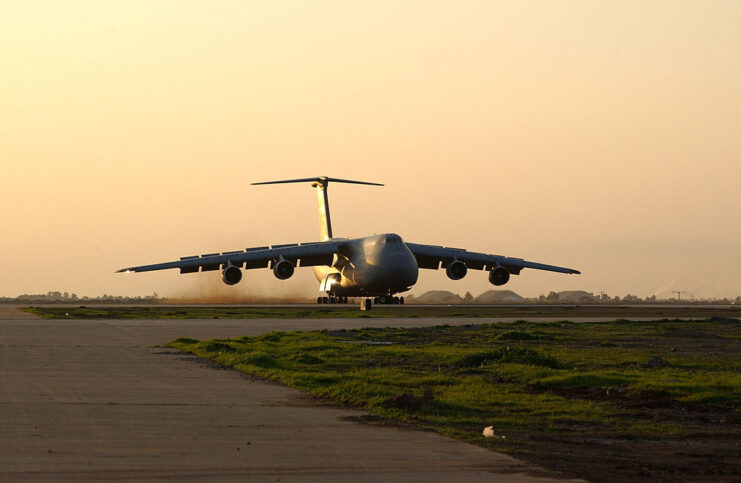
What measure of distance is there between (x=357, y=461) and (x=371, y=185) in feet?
237

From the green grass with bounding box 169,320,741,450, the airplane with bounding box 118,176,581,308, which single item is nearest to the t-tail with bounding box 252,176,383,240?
the airplane with bounding box 118,176,581,308

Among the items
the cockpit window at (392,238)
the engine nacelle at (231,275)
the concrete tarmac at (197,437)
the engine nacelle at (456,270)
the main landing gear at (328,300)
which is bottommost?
the concrete tarmac at (197,437)

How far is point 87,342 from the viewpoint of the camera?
92.3 feet

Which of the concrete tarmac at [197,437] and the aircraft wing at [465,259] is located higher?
the aircraft wing at [465,259]

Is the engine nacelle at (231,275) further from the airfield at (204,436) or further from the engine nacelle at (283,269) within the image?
the airfield at (204,436)

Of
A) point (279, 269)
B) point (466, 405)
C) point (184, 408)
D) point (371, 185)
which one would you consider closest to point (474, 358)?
point (466, 405)

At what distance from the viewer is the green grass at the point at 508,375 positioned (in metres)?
12.8

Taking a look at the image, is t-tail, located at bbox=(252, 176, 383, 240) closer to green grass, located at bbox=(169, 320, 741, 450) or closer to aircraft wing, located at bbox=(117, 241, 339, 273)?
aircraft wing, located at bbox=(117, 241, 339, 273)

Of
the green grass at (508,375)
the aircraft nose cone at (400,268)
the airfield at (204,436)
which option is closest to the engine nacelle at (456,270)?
the aircraft nose cone at (400,268)

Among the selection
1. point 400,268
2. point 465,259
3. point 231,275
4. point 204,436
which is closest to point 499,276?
point 465,259

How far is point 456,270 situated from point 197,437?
54.8m

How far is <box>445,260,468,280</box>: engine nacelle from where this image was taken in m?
64.8

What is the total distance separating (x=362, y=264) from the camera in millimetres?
58156

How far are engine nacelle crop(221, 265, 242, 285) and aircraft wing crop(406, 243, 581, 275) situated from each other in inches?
453
